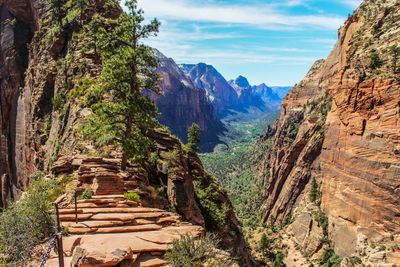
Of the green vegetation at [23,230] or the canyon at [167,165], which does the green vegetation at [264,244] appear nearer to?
the canyon at [167,165]

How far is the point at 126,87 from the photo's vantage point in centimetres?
1533

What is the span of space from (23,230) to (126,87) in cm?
970

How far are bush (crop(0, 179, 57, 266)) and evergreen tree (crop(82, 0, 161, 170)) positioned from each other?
6273mm

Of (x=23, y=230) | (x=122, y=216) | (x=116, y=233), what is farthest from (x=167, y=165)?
(x=23, y=230)

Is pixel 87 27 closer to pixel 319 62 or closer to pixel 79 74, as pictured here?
pixel 79 74

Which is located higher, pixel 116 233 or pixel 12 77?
pixel 12 77

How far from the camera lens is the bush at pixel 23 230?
725 cm

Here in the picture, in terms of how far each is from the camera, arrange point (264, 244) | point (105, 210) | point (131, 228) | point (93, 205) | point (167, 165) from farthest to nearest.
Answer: point (264, 244)
point (167, 165)
point (93, 205)
point (105, 210)
point (131, 228)

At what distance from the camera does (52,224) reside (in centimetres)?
910

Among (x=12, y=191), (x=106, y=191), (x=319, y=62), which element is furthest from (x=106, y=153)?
(x=319, y=62)

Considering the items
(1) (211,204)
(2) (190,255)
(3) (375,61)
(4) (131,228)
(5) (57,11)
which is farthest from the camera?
(3) (375,61)

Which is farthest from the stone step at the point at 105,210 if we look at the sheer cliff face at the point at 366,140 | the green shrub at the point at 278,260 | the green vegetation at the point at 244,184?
the green vegetation at the point at 244,184

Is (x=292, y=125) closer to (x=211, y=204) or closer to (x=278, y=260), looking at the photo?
(x=278, y=260)

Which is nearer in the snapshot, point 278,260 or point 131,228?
point 131,228
